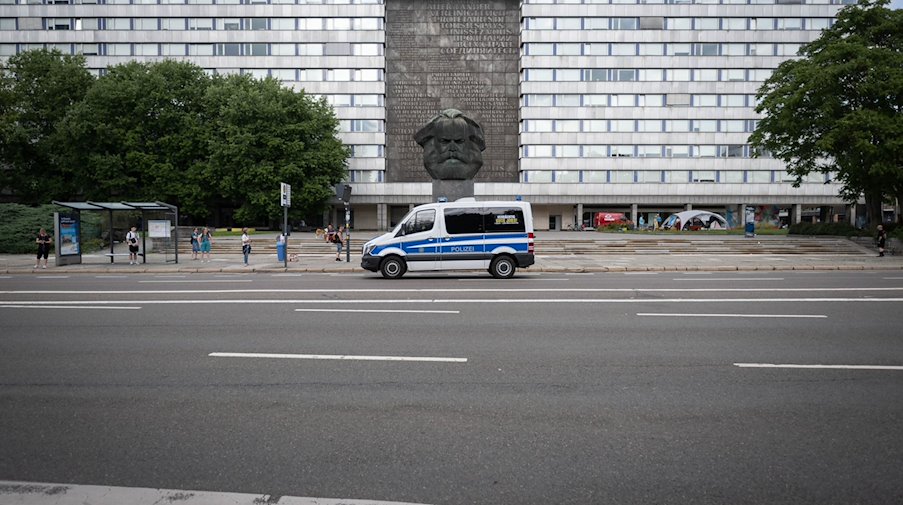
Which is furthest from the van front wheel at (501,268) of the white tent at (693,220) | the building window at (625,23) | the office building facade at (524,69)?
the building window at (625,23)

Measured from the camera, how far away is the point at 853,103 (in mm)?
31438

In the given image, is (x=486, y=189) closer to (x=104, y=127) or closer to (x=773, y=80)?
(x=773, y=80)

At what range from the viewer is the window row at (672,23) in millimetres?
58156

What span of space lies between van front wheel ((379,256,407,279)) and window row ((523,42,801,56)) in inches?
1829

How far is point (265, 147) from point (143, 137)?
390 inches

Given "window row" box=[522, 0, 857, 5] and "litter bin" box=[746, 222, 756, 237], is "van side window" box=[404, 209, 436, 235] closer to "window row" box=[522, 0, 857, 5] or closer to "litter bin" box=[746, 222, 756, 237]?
"litter bin" box=[746, 222, 756, 237]

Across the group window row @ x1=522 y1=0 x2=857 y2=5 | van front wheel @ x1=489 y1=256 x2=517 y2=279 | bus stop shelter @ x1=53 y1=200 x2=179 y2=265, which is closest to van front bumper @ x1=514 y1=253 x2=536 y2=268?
van front wheel @ x1=489 y1=256 x2=517 y2=279

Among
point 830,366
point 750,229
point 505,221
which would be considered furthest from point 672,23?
point 830,366

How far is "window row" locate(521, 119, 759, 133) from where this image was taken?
192 feet

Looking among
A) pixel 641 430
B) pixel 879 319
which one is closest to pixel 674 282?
pixel 879 319

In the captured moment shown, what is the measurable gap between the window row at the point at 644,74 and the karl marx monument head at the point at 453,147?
99.8ft

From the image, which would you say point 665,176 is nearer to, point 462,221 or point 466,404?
point 462,221

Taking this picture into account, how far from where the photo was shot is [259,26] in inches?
2280

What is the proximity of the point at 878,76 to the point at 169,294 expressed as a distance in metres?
33.8
